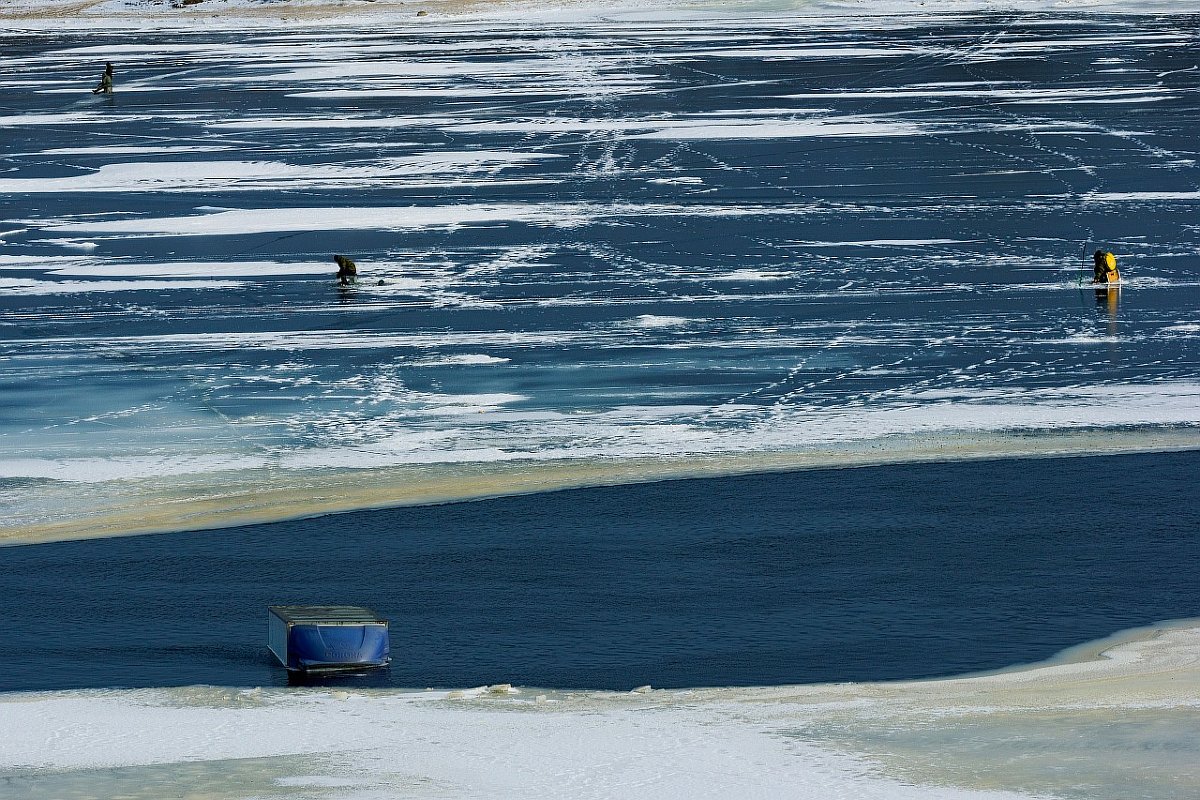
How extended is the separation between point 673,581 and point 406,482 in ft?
7.50

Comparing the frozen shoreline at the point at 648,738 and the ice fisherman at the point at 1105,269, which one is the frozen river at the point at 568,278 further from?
the frozen shoreline at the point at 648,738

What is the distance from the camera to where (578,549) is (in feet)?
33.3

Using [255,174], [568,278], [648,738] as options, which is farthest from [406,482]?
[255,174]

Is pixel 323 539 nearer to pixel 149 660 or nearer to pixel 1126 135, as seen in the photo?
pixel 149 660

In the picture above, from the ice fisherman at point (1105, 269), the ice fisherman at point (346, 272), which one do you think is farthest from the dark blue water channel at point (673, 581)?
the ice fisherman at point (346, 272)

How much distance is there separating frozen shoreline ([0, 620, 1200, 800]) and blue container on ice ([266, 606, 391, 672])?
231 mm

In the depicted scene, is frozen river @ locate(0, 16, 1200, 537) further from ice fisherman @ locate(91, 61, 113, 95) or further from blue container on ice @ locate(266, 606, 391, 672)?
blue container on ice @ locate(266, 606, 391, 672)

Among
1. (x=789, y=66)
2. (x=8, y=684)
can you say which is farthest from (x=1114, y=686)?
(x=789, y=66)

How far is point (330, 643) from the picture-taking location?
27.7 ft

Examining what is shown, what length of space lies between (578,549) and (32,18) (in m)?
51.2

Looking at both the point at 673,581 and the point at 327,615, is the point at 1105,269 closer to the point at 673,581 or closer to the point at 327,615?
the point at 673,581

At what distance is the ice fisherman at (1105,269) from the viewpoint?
53.1ft

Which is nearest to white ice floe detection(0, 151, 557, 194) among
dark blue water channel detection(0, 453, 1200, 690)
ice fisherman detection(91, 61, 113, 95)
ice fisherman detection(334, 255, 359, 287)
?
ice fisherman detection(334, 255, 359, 287)

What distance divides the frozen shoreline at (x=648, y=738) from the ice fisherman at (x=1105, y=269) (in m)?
8.07
